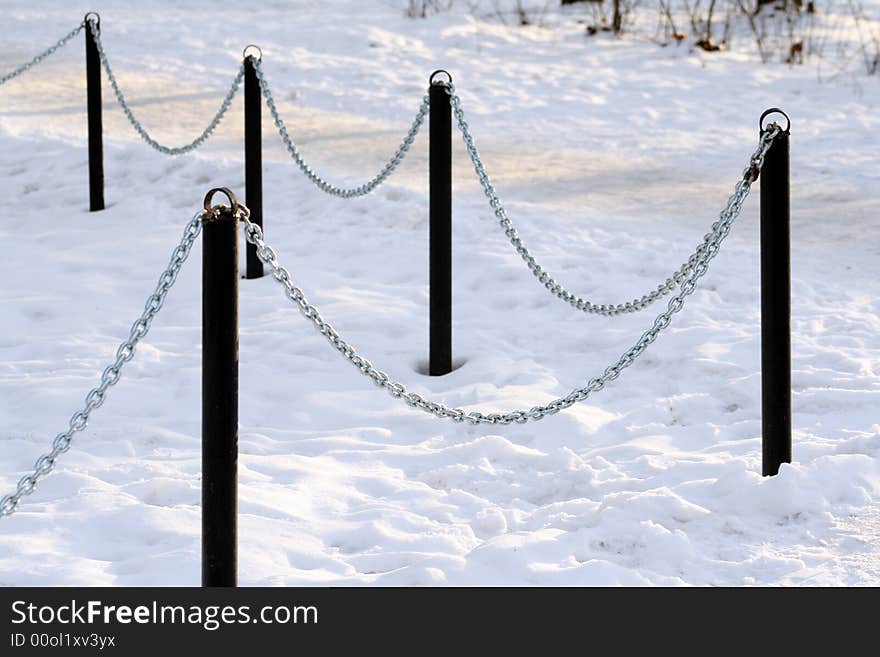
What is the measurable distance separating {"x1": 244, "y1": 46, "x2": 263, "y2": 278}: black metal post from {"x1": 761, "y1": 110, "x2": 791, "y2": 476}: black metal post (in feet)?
10.9

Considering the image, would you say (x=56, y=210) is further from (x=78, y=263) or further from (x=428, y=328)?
(x=428, y=328)

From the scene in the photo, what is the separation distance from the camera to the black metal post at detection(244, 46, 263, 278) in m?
7.20

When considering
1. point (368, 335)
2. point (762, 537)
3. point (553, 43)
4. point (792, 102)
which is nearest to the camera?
point (762, 537)

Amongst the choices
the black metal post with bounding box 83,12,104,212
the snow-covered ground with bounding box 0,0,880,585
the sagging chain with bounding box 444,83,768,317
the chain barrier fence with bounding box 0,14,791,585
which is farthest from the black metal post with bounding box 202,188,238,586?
the black metal post with bounding box 83,12,104,212

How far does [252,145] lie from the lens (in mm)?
7289

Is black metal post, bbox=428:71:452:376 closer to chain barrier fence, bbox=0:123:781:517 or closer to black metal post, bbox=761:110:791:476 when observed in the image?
chain barrier fence, bbox=0:123:781:517

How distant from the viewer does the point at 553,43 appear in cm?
1373

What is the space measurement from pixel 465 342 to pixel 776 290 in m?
2.16

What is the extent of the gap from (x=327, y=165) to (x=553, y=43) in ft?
17.0

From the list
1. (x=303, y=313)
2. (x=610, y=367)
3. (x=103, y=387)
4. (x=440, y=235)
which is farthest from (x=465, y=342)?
(x=103, y=387)

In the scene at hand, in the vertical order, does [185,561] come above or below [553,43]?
below

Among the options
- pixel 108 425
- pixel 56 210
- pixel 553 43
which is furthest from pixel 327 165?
pixel 553 43

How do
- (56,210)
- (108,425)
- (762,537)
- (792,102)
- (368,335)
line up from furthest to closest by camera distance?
(792,102) < (56,210) < (368,335) < (108,425) < (762,537)
